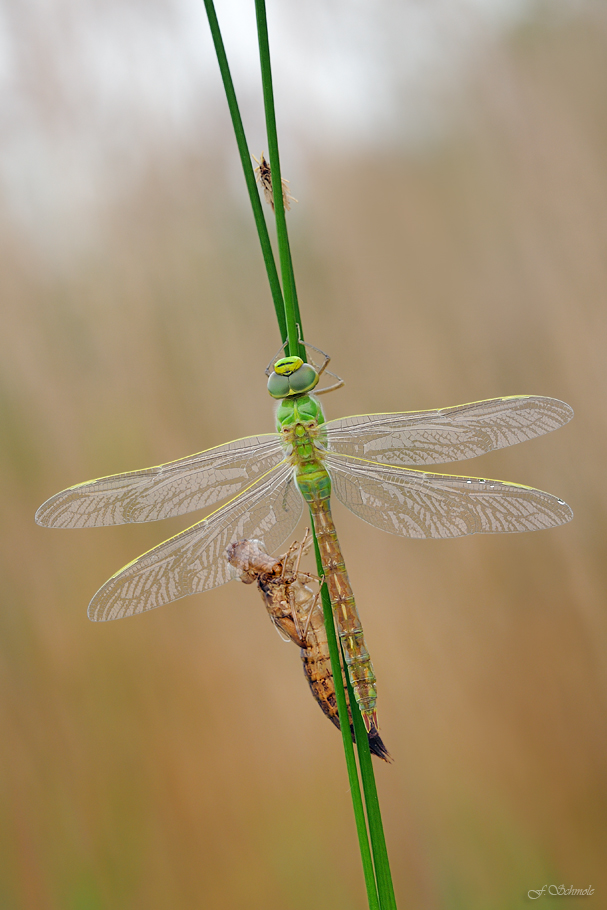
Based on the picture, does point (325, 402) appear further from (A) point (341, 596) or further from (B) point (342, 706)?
(B) point (342, 706)

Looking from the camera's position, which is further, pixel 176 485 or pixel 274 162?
pixel 176 485

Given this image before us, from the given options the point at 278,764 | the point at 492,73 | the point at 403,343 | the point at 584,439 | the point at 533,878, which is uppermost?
the point at 492,73

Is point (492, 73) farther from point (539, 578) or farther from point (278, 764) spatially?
point (278, 764)

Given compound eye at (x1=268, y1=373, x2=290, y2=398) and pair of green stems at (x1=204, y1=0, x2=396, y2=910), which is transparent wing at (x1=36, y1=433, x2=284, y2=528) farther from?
pair of green stems at (x1=204, y1=0, x2=396, y2=910)

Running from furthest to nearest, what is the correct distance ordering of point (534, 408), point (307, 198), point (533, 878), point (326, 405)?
point (307, 198), point (326, 405), point (533, 878), point (534, 408)

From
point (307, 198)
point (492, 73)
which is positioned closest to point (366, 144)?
point (307, 198)

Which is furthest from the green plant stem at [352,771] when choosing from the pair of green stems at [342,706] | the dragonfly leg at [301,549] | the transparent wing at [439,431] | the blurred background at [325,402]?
the blurred background at [325,402]

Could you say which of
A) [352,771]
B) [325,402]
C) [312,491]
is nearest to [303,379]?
[312,491]
